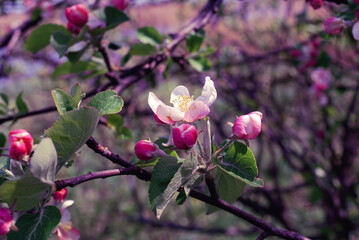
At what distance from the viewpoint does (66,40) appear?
977 millimetres

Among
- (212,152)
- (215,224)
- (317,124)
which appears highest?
(212,152)

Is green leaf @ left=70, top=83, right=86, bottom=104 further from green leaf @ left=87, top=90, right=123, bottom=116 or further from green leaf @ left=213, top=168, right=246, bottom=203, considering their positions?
green leaf @ left=213, top=168, right=246, bottom=203


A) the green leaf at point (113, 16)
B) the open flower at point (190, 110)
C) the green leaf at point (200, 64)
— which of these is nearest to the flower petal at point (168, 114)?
the open flower at point (190, 110)

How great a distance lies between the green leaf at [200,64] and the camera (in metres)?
1.15

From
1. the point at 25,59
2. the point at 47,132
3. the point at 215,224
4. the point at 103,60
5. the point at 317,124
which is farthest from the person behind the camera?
the point at 25,59

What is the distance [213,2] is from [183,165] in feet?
2.75

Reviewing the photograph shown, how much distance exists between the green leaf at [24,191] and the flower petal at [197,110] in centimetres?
27

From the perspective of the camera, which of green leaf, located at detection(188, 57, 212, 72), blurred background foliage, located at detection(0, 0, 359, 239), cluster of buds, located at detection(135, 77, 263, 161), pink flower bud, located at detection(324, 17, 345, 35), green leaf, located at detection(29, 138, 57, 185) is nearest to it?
green leaf, located at detection(29, 138, 57, 185)

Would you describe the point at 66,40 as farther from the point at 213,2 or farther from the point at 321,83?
the point at 321,83

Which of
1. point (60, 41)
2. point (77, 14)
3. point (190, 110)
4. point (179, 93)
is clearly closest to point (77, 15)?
point (77, 14)

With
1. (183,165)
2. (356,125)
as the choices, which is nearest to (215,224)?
(356,125)

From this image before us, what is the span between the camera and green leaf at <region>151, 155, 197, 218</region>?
54cm

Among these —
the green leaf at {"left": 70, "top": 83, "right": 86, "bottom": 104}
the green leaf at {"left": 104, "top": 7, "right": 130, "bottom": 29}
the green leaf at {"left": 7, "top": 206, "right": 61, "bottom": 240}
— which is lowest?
the green leaf at {"left": 7, "top": 206, "right": 61, "bottom": 240}

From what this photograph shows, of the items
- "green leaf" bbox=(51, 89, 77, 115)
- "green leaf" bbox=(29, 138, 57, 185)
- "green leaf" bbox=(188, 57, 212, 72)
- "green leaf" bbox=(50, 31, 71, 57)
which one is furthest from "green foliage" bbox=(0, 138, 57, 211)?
"green leaf" bbox=(188, 57, 212, 72)
